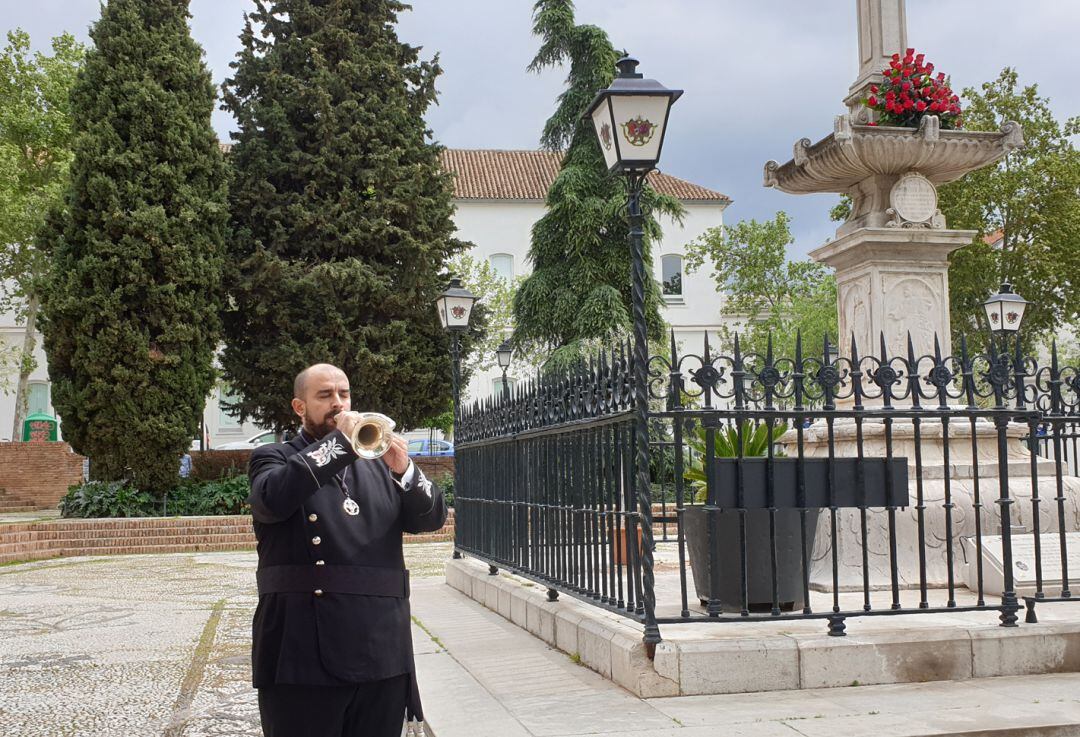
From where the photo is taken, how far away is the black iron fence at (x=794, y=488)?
5.98 metres

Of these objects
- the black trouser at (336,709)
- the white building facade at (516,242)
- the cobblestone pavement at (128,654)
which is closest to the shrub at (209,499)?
the cobblestone pavement at (128,654)

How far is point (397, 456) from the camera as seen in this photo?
3492 millimetres

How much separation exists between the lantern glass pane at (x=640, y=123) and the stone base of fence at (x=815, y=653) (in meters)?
2.60

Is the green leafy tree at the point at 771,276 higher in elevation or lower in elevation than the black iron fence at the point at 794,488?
higher

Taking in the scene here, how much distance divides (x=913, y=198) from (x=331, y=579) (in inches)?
289

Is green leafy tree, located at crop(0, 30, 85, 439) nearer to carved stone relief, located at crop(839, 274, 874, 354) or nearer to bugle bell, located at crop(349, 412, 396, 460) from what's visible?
carved stone relief, located at crop(839, 274, 874, 354)

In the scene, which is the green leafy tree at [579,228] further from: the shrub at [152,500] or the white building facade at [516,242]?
the white building facade at [516,242]

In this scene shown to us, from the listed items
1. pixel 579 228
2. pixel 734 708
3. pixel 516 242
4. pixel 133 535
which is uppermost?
pixel 516 242

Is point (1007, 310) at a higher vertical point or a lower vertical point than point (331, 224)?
lower

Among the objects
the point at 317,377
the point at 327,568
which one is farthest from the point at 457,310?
the point at 327,568

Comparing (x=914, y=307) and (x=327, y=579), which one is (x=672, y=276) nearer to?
(x=914, y=307)

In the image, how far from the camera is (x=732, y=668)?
5551mm

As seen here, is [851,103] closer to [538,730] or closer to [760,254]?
[538,730]

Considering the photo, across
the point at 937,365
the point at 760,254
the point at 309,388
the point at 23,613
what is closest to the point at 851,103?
the point at 937,365
